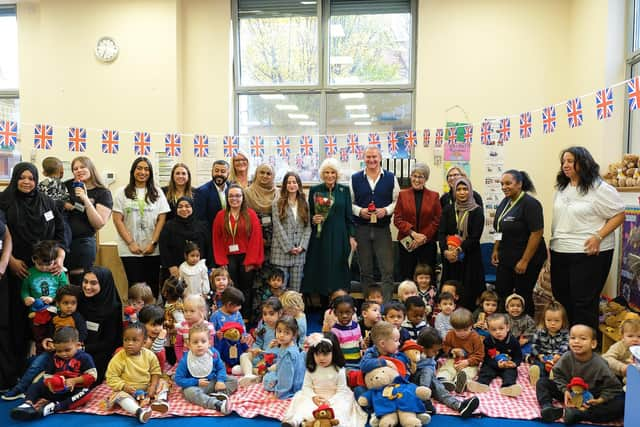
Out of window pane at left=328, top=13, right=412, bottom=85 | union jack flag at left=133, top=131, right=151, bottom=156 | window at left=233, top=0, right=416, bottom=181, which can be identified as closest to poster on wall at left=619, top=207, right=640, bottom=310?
window at left=233, top=0, right=416, bottom=181

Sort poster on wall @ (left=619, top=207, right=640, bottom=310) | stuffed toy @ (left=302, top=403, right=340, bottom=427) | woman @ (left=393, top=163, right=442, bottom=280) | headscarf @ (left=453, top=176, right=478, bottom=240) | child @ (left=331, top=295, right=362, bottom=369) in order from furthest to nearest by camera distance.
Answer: woman @ (left=393, top=163, right=442, bottom=280)
headscarf @ (left=453, top=176, right=478, bottom=240)
poster on wall @ (left=619, top=207, right=640, bottom=310)
child @ (left=331, top=295, right=362, bottom=369)
stuffed toy @ (left=302, top=403, right=340, bottom=427)

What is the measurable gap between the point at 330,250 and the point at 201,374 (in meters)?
1.70

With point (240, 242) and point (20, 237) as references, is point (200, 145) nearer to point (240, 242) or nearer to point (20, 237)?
point (240, 242)

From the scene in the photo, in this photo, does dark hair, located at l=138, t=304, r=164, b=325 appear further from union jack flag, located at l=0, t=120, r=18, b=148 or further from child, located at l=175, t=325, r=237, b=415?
union jack flag, located at l=0, t=120, r=18, b=148

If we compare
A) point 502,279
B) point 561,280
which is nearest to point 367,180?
point 502,279

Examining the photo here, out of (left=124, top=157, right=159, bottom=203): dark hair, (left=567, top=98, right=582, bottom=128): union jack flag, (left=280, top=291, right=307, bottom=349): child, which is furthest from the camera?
(left=124, top=157, right=159, bottom=203): dark hair

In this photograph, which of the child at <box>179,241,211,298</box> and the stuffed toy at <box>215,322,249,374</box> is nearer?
the stuffed toy at <box>215,322,249,374</box>

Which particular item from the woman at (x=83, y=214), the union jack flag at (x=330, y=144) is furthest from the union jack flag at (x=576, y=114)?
the woman at (x=83, y=214)

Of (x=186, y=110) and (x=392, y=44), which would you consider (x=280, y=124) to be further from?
(x=392, y=44)

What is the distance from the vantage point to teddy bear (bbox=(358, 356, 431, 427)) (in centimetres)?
264

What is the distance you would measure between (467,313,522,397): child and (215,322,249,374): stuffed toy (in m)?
1.66

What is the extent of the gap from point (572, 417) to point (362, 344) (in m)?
1.30

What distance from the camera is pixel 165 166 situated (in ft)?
20.1

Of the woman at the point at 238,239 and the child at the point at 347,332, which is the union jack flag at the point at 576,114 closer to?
the child at the point at 347,332
